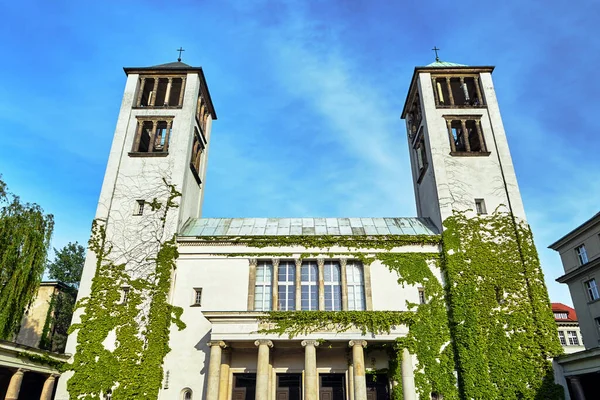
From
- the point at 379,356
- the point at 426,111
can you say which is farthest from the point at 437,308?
the point at 426,111

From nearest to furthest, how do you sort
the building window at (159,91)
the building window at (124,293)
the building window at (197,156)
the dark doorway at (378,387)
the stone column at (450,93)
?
1. the dark doorway at (378,387)
2. the building window at (124,293)
3. the stone column at (450,93)
4. the building window at (197,156)
5. the building window at (159,91)

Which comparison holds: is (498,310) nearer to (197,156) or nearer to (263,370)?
(263,370)

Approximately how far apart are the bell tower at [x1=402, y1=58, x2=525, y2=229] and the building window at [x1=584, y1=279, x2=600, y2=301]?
13709mm

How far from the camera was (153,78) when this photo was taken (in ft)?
105

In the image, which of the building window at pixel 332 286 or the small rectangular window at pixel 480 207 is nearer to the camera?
the building window at pixel 332 286

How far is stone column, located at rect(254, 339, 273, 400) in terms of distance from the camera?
64.8ft

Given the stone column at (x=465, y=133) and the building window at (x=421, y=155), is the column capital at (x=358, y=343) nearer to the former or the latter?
the building window at (x=421, y=155)

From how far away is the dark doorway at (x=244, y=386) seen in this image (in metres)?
22.4

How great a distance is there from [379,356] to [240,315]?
317 inches

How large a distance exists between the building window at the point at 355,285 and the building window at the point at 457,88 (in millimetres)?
14207

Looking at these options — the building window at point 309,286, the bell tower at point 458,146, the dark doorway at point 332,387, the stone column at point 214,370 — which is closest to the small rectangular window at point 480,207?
the bell tower at point 458,146

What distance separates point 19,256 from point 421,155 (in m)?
28.3

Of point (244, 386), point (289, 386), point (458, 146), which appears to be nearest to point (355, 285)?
point (289, 386)

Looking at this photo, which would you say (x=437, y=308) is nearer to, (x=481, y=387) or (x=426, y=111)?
(x=481, y=387)
